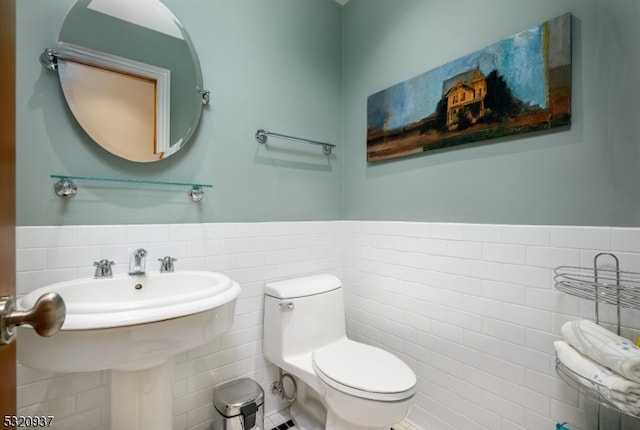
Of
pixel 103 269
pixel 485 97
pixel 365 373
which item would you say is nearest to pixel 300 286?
pixel 365 373

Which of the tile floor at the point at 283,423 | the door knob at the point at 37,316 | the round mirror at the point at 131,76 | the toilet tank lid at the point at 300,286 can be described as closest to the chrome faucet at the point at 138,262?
the round mirror at the point at 131,76

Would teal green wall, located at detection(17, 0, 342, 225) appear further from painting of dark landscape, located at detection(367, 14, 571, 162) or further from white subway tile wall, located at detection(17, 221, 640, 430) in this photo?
painting of dark landscape, located at detection(367, 14, 571, 162)

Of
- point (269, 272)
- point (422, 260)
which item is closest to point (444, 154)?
point (422, 260)

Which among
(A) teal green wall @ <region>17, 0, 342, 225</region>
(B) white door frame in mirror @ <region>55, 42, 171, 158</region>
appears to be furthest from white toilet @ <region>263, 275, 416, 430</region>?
(B) white door frame in mirror @ <region>55, 42, 171, 158</region>

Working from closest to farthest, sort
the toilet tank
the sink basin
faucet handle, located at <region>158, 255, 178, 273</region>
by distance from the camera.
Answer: the sink basin
faucet handle, located at <region>158, 255, 178, 273</region>
the toilet tank

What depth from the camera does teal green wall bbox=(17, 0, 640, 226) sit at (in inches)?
39.7

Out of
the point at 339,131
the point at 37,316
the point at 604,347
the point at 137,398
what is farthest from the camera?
the point at 339,131

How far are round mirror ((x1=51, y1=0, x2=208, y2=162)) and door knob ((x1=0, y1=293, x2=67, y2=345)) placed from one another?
3.10ft

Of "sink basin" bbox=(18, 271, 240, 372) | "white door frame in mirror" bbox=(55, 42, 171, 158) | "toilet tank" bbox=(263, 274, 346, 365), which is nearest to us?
"sink basin" bbox=(18, 271, 240, 372)

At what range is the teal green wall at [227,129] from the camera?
1.04 meters

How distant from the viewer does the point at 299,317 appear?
1.48 meters

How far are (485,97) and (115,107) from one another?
62.9 inches

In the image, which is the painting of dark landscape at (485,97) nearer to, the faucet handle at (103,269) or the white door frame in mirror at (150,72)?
the white door frame in mirror at (150,72)

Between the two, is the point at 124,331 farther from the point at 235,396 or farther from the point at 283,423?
the point at 283,423
